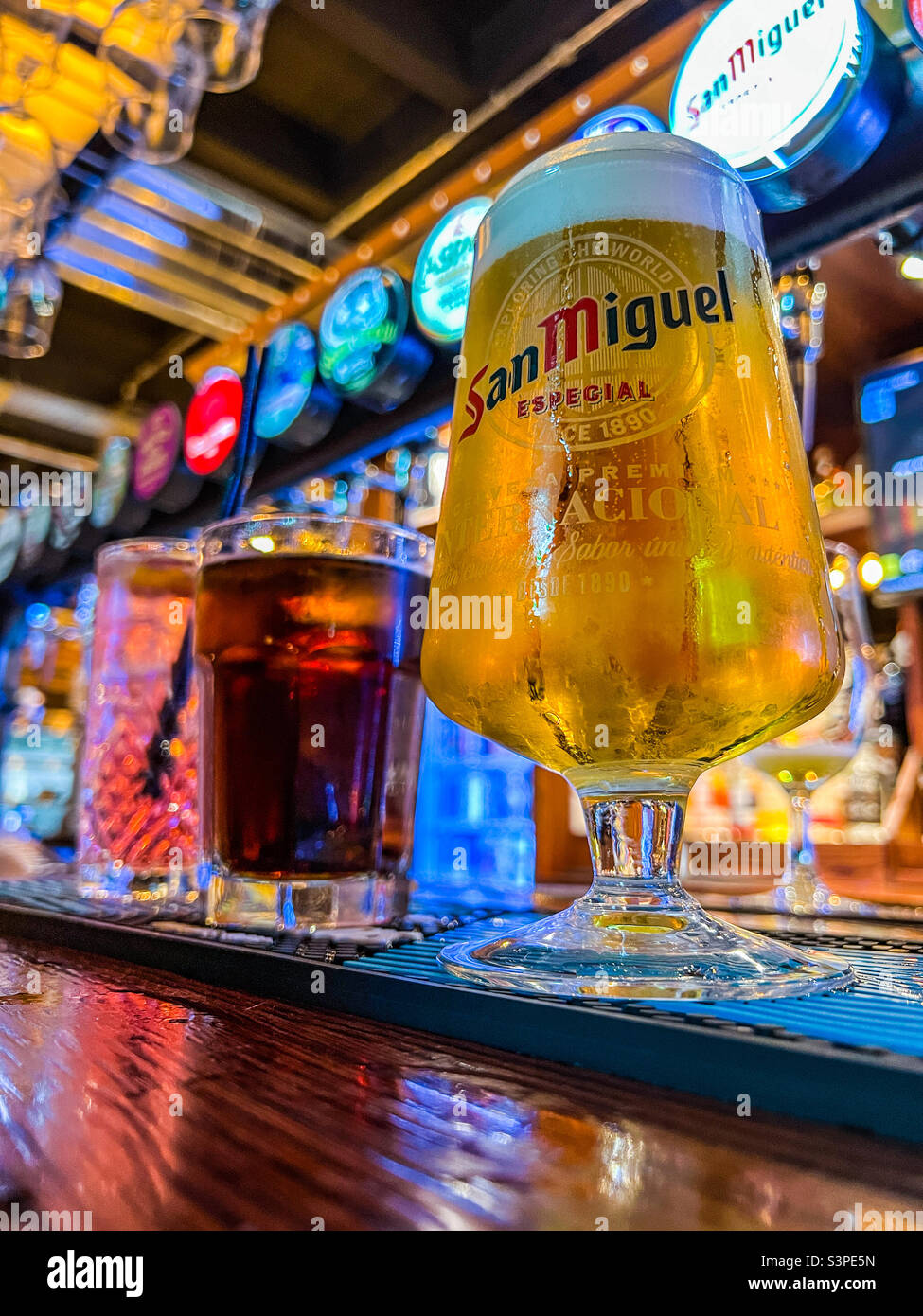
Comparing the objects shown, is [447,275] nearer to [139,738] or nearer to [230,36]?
[230,36]

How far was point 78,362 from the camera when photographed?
503 centimetres

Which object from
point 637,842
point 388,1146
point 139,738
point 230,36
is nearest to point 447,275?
point 230,36

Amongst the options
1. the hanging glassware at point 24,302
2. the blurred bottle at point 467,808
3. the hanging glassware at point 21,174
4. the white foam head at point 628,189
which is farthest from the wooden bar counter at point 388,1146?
the hanging glassware at point 24,302

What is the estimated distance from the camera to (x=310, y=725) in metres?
0.77

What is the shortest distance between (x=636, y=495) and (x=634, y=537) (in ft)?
0.08

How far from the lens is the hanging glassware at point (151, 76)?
5.88 feet

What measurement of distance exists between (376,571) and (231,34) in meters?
1.66

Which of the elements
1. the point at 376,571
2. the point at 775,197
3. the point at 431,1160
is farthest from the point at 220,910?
the point at 775,197

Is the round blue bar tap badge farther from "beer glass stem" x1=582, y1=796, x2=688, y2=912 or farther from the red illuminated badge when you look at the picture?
"beer glass stem" x1=582, y1=796, x2=688, y2=912

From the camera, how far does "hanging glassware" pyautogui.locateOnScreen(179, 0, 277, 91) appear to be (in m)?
1.75

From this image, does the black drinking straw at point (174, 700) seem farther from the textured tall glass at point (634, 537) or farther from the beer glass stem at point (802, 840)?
the beer glass stem at point (802, 840)

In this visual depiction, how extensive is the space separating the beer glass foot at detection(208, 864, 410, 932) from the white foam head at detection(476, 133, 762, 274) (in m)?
0.48

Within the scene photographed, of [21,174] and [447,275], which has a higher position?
[21,174]
